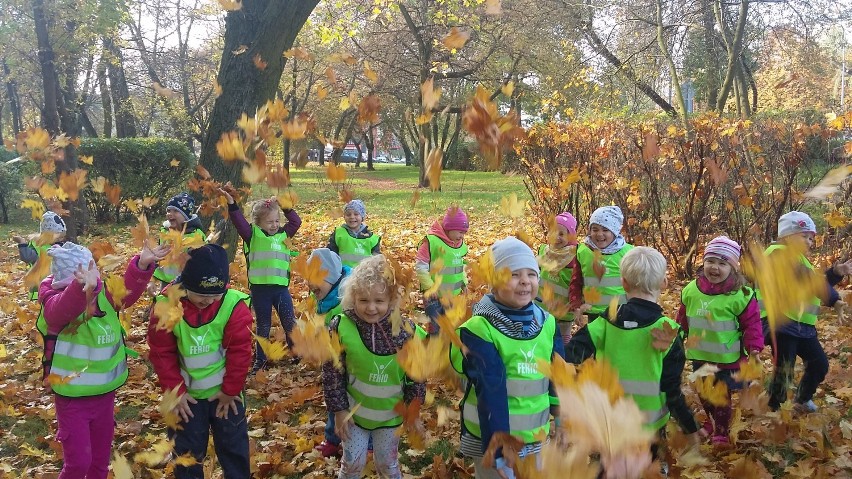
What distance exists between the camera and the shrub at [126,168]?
45.2 ft

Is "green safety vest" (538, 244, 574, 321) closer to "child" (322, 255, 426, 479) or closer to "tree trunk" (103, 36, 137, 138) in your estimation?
"child" (322, 255, 426, 479)

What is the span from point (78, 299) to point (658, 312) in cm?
265

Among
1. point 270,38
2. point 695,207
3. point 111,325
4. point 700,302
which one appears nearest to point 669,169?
point 695,207

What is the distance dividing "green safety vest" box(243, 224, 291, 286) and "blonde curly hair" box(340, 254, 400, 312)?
2.28 metres

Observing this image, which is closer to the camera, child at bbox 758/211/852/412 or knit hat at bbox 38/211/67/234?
child at bbox 758/211/852/412

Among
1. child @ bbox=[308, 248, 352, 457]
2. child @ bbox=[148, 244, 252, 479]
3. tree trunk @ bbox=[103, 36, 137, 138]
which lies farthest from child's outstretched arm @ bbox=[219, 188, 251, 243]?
tree trunk @ bbox=[103, 36, 137, 138]

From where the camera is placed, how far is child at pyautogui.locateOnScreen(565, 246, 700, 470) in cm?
281

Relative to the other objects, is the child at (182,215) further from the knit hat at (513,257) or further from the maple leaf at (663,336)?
the maple leaf at (663,336)

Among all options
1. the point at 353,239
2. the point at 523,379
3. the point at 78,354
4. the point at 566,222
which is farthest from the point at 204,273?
the point at 566,222

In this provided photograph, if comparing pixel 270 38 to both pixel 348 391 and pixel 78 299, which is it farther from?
pixel 348 391

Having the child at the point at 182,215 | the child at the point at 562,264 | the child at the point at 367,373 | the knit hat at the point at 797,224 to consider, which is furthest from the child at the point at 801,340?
the child at the point at 182,215

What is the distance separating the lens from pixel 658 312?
9.30 feet

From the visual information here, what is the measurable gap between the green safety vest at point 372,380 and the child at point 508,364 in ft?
1.18

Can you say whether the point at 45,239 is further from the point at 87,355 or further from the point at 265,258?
the point at 87,355
